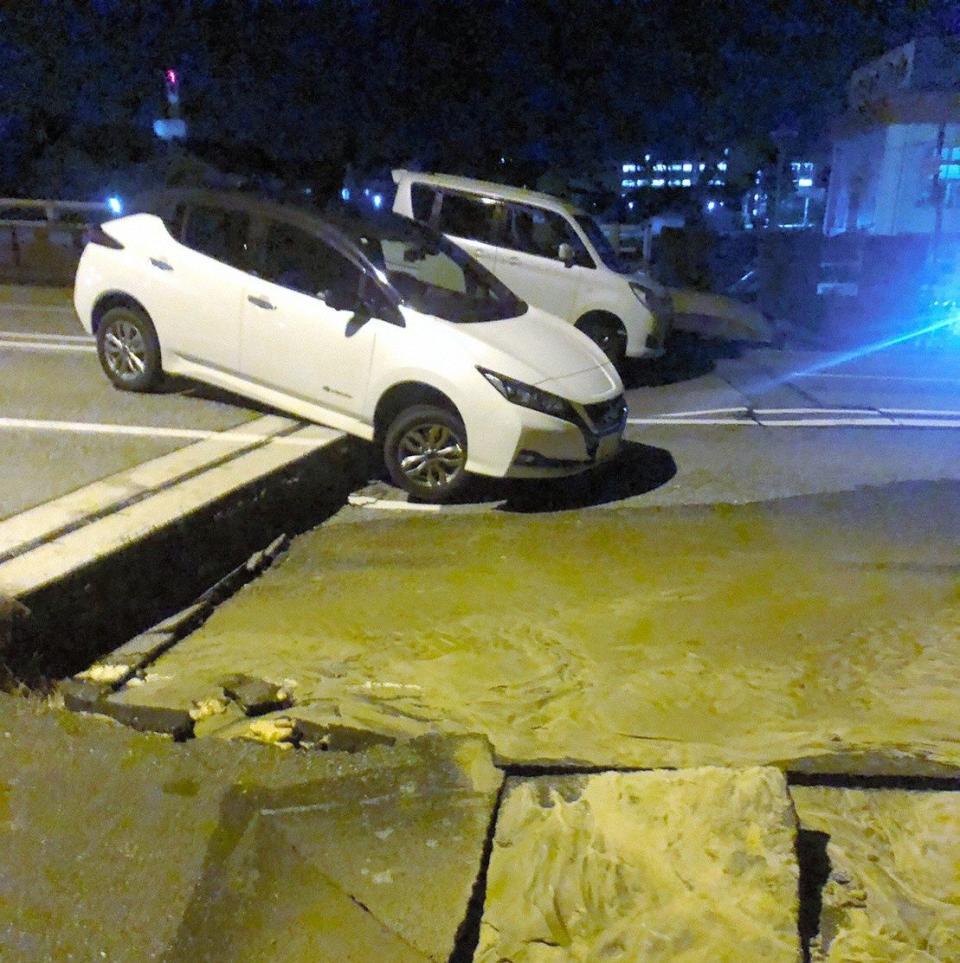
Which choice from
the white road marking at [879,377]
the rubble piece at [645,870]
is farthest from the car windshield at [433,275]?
the white road marking at [879,377]

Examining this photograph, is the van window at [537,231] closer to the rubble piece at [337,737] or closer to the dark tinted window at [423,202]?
the dark tinted window at [423,202]

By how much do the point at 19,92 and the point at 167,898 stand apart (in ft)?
99.3

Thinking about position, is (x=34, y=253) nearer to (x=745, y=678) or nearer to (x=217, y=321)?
(x=217, y=321)

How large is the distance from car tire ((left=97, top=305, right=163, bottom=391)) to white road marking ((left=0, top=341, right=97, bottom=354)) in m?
1.91

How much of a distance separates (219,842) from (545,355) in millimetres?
4610


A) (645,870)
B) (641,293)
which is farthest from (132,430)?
(641,293)

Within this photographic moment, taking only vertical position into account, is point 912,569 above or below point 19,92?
below

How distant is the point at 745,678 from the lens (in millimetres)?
4711

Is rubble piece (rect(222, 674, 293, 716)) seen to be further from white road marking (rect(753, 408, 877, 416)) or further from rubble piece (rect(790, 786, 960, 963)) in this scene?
white road marking (rect(753, 408, 877, 416))

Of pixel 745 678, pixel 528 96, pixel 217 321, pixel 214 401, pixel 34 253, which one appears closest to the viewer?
pixel 745 678

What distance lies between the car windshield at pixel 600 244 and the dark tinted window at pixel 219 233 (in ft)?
15.8

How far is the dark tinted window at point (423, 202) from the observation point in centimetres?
1153

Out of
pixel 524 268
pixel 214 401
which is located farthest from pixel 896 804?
pixel 524 268

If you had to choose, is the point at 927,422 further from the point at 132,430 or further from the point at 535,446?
the point at 132,430
